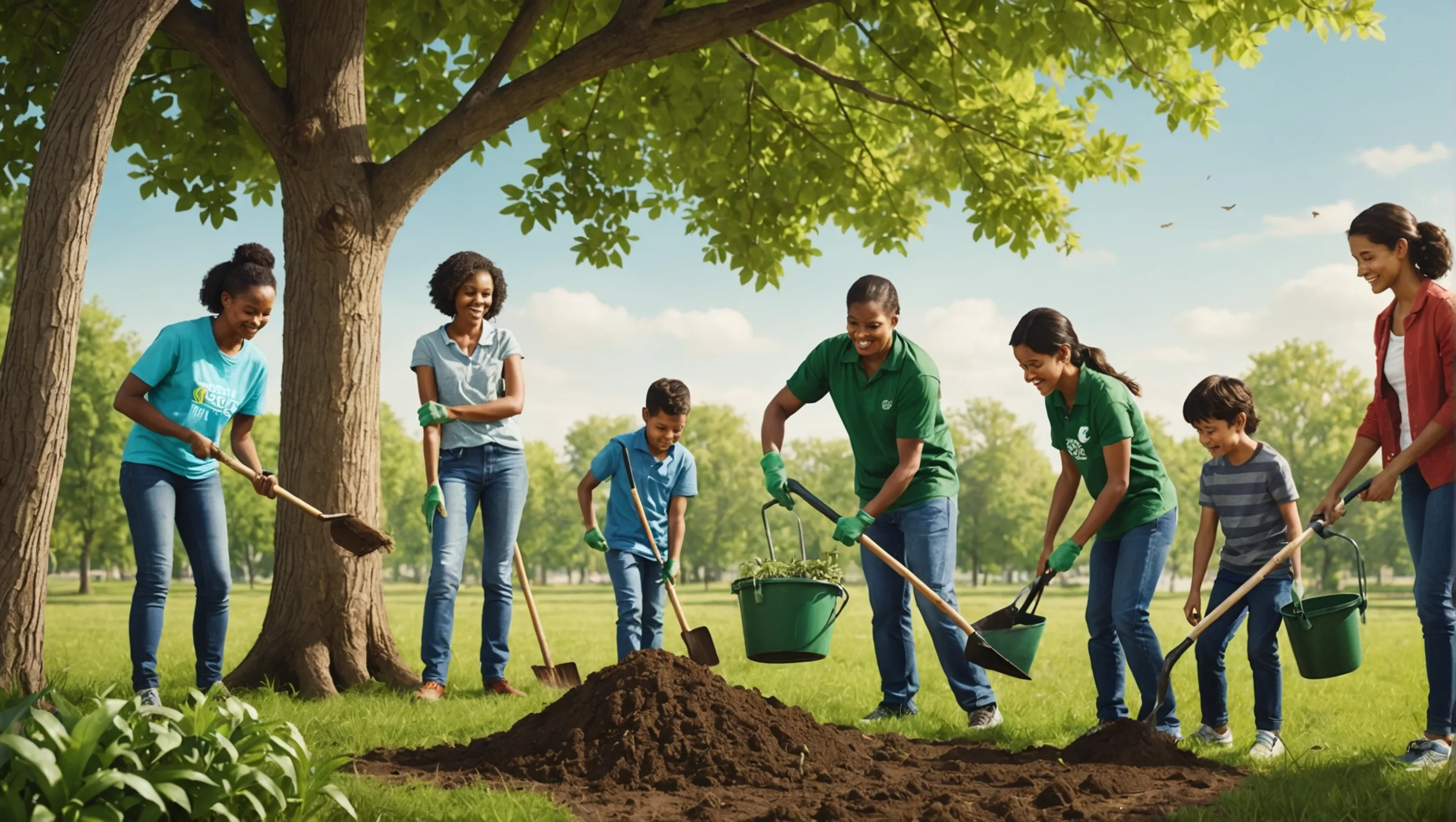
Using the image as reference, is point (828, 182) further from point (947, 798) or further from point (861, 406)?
point (947, 798)

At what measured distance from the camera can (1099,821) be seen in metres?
3.35

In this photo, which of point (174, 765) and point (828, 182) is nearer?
point (174, 765)

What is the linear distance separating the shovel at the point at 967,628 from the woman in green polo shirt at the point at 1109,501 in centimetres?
41

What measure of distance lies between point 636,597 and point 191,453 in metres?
2.34

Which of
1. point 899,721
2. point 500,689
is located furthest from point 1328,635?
point 500,689

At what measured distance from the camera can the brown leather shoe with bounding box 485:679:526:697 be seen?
235 inches

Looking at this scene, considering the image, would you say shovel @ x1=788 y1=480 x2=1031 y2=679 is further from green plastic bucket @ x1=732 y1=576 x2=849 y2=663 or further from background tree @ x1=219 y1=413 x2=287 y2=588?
background tree @ x1=219 y1=413 x2=287 y2=588

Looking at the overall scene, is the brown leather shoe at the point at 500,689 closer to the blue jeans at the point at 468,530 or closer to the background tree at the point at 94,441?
the blue jeans at the point at 468,530

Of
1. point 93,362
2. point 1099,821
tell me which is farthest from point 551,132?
point 93,362

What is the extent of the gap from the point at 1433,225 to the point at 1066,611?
67.0 ft

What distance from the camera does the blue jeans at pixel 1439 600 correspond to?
4.11 m

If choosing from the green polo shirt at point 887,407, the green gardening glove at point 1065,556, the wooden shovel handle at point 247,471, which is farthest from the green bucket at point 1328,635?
the wooden shovel handle at point 247,471

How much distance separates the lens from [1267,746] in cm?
472

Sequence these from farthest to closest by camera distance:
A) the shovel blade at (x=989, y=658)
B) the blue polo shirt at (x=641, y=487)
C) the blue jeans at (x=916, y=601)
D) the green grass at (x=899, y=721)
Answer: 1. the blue polo shirt at (x=641, y=487)
2. the blue jeans at (x=916, y=601)
3. the shovel blade at (x=989, y=658)
4. the green grass at (x=899, y=721)
